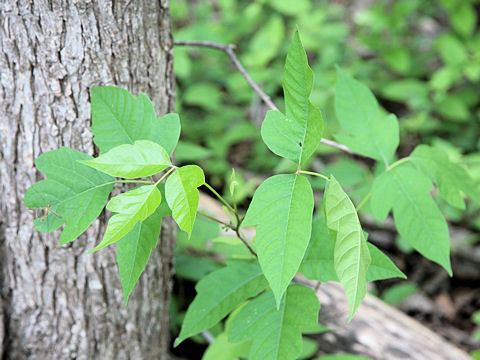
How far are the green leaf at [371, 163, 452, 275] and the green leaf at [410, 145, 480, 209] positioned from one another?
0.05m

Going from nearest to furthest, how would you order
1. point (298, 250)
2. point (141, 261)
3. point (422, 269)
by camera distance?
1. point (298, 250)
2. point (141, 261)
3. point (422, 269)

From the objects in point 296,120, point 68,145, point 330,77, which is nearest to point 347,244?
point 296,120

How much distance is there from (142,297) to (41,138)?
0.64 meters

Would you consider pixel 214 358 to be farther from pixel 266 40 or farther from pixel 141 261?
pixel 266 40

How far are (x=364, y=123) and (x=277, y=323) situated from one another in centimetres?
72

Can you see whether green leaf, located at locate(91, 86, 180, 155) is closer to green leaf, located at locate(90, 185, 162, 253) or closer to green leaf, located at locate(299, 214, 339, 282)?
green leaf, located at locate(90, 185, 162, 253)

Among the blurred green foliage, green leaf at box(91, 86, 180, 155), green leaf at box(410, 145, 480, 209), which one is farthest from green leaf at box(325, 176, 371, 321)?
the blurred green foliage

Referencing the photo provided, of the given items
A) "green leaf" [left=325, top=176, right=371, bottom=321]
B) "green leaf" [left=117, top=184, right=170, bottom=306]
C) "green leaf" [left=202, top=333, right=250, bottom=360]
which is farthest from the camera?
"green leaf" [left=202, top=333, right=250, bottom=360]

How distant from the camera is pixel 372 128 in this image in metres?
1.41

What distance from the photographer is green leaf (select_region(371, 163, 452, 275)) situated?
48.1 inches

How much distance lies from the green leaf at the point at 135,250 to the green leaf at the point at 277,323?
1.06ft

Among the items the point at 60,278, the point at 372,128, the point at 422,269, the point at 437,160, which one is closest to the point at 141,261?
the point at 60,278

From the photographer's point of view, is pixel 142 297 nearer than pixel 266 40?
Yes

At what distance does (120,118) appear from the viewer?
1.08 meters
